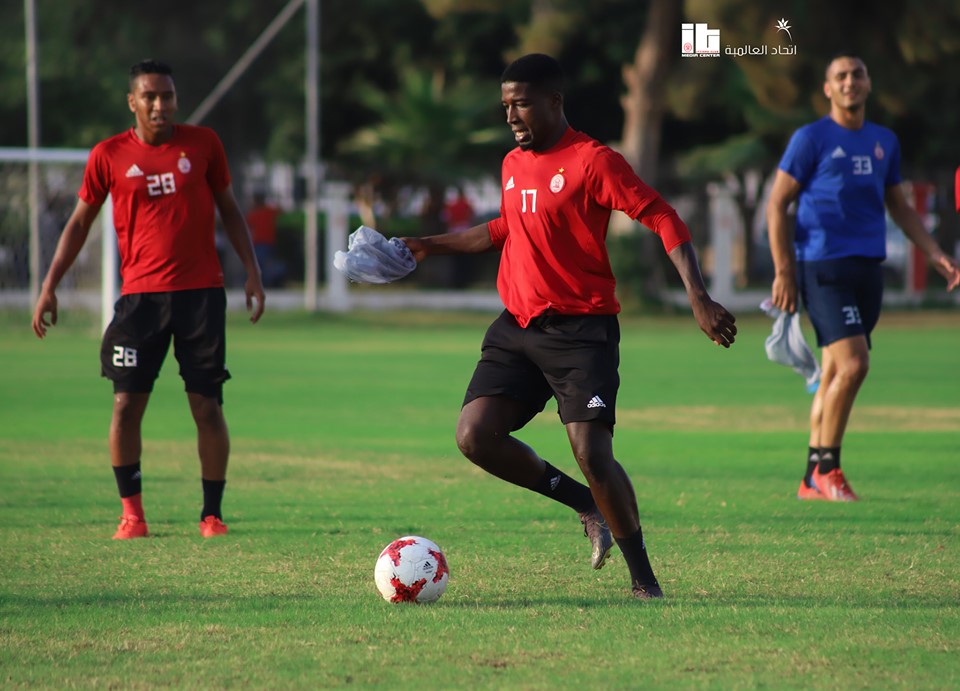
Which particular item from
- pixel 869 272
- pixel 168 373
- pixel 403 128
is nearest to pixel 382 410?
pixel 168 373

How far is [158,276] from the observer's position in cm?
802

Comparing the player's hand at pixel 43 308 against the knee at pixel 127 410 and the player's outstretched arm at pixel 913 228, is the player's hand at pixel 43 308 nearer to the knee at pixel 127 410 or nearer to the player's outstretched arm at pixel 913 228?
the knee at pixel 127 410

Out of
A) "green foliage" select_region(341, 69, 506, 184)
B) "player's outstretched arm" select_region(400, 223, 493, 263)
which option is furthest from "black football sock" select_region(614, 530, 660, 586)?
"green foliage" select_region(341, 69, 506, 184)

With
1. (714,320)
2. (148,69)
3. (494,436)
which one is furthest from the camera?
(148,69)

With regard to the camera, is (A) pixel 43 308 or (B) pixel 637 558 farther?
(A) pixel 43 308

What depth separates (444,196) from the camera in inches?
1736

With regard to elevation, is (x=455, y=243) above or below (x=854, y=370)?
above

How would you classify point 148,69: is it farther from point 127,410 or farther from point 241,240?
point 127,410

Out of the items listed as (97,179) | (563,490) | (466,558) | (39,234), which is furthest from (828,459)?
(39,234)

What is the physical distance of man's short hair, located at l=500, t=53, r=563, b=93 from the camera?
20.6 feet

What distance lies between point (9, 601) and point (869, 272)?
18.0 feet

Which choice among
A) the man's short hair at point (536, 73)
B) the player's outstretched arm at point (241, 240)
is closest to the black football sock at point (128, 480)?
the player's outstretched arm at point (241, 240)

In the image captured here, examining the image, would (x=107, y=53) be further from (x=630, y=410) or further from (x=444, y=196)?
(x=630, y=410)

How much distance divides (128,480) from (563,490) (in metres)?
2.47
